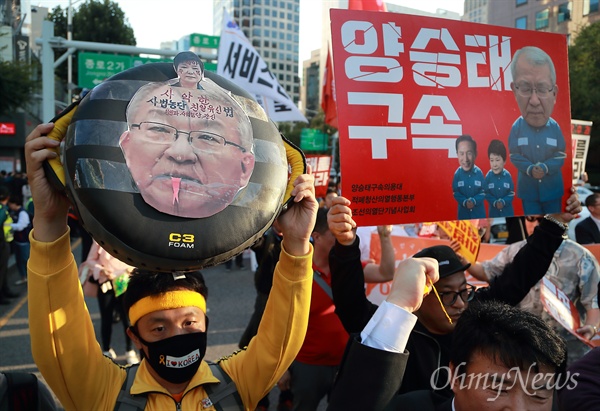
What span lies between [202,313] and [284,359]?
39 cm

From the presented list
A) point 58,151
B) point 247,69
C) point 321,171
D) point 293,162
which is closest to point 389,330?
point 293,162

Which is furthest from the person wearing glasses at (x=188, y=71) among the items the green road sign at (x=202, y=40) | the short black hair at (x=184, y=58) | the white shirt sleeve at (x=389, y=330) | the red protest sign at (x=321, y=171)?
the green road sign at (x=202, y=40)

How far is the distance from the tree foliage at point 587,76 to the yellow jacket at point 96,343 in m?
28.6

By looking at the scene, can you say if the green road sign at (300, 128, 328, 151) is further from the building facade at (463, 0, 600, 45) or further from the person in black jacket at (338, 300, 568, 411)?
the person in black jacket at (338, 300, 568, 411)

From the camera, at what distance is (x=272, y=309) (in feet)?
6.35

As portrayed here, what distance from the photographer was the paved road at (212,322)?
5.64 m

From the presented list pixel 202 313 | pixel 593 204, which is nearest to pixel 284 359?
pixel 202 313

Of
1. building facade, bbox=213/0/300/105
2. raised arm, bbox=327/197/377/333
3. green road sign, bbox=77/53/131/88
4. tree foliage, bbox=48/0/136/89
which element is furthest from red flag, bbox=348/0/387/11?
building facade, bbox=213/0/300/105

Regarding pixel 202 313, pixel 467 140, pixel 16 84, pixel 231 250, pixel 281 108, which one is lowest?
pixel 202 313

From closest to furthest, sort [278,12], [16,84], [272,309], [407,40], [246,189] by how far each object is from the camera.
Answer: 1. [246,189]
2. [272,309]
3. [407,40]
4. [16,84]
5. [278,12]

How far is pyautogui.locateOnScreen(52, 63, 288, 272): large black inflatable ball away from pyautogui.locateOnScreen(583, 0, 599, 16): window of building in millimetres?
A: 42752

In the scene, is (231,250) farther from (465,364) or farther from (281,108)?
(281,108)

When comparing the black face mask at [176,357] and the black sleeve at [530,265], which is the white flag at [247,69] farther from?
the black face mask at [176,357]

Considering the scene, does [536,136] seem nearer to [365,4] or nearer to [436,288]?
[436,288]
